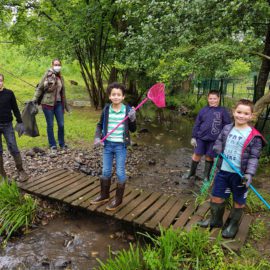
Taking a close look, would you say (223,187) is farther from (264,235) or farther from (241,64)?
(241,64)

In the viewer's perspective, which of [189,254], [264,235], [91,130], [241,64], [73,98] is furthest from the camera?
[73,98]

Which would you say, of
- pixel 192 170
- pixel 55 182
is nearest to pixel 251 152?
pixel 192 170

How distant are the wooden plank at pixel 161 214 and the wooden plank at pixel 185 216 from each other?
24 cm

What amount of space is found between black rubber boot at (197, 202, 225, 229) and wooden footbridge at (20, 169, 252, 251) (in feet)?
0.33

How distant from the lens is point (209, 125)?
524 centimetres

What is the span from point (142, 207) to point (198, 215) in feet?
2.81

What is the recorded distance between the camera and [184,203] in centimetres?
457

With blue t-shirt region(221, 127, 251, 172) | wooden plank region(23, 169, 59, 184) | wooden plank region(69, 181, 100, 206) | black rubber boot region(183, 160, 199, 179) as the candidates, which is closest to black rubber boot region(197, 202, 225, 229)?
blue t-shirt region(221, 127, 251, 172)

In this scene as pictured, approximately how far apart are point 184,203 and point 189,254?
Result: 4.46ft

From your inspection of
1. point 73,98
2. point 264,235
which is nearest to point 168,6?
point 264,235

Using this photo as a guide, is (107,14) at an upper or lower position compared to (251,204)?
upper

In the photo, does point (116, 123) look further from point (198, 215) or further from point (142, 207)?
point (198, 215)

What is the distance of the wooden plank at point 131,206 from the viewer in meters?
4.08

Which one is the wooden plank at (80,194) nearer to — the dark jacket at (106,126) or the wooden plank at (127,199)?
the wooden plank at (127,199)
